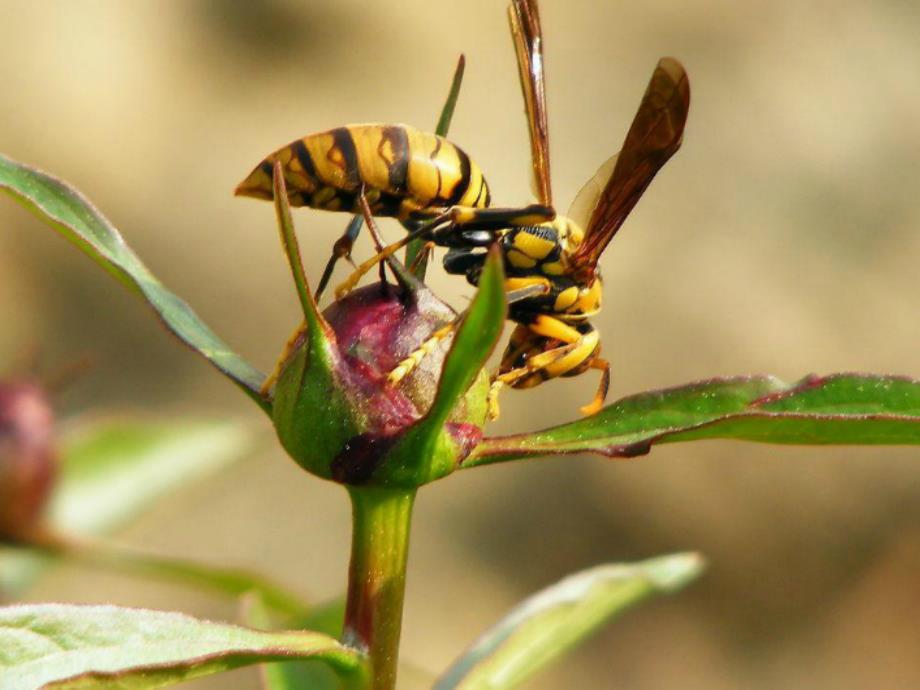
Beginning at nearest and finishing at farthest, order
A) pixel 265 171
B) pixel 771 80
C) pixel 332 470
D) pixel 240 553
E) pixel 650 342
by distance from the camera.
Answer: pixel 332 470, pixel 265 171, pixel 240 553, pixel 650 342, pixel 771 80

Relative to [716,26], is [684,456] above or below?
below

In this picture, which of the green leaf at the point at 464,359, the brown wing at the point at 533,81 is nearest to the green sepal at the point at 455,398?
the green leaf at the point at 464,359

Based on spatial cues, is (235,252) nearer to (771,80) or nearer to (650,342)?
(650,342)

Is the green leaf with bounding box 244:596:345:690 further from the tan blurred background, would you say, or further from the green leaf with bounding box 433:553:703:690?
the tan blurred background

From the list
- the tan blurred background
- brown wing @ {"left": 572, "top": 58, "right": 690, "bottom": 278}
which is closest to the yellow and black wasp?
brown wing @ {"left": 572, "top": 58, "right": 690, "bottom": 278}

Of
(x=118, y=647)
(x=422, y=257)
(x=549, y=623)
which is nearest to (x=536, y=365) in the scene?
(x=422, y=257)

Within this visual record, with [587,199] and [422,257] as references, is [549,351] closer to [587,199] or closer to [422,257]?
[422,257]

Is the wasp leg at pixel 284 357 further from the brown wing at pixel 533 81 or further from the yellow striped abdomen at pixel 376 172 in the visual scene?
the brown wing at pixel 533 81

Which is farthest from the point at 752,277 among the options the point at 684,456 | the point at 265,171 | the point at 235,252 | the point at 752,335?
the point at 265,171
